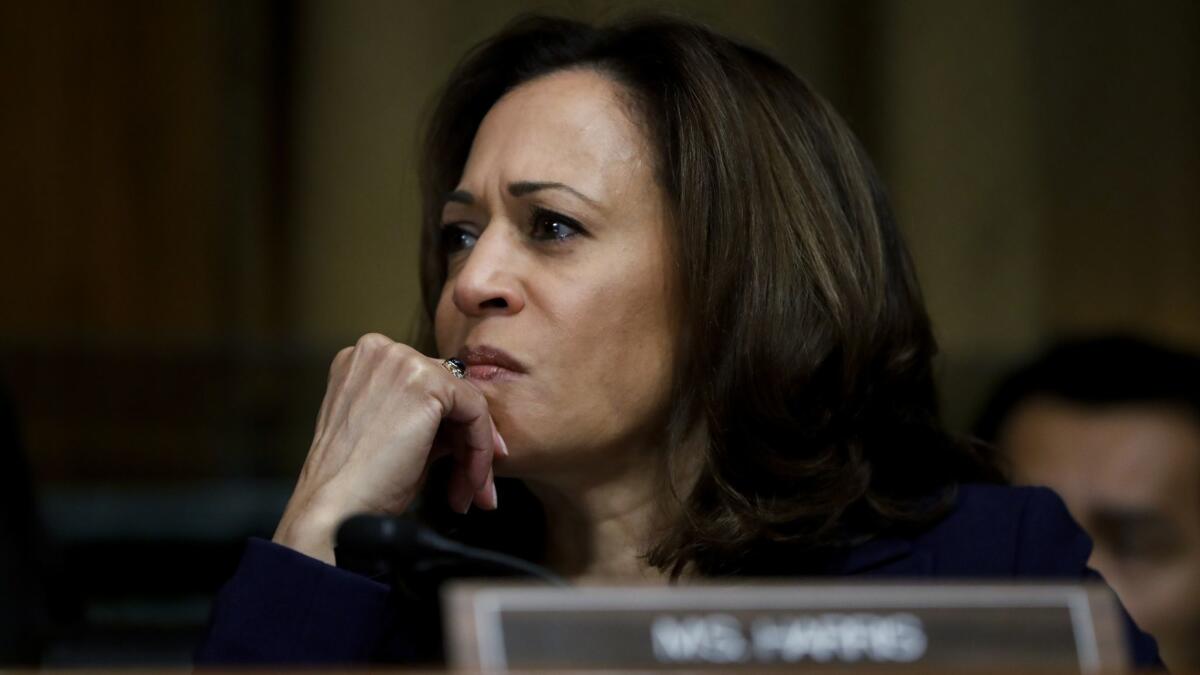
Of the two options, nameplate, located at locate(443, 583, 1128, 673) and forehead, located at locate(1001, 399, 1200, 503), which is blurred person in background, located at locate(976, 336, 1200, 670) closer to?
forehead, located at locate(1001, 399, 1200, 503)

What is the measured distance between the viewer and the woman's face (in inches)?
65.4

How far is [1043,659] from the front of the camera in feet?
3.24

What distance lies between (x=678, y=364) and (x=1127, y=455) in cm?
101

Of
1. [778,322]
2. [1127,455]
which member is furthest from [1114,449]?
[778,322]

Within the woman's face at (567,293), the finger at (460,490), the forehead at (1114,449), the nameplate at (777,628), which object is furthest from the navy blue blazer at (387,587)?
the forehead at (1114,449)

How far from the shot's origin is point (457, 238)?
188cm

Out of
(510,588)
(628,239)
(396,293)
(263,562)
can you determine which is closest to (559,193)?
(628,239)

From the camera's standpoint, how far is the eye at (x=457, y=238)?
1.85m

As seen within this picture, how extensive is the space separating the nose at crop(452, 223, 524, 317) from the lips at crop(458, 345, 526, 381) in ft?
0.13

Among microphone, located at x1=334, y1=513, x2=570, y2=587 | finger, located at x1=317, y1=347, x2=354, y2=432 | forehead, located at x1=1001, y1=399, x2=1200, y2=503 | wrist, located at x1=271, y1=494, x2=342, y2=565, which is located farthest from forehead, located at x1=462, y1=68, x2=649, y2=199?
forehead, located at x1=1001, y1=399, x2=1200, y2=503

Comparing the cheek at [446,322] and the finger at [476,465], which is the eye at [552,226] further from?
the finger at [476,465]

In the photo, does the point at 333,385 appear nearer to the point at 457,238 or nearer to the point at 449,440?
the point at 449,440

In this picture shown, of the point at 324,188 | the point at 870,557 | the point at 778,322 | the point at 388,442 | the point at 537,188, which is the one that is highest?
the point at 537,188

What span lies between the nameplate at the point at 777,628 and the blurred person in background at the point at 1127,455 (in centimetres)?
134
